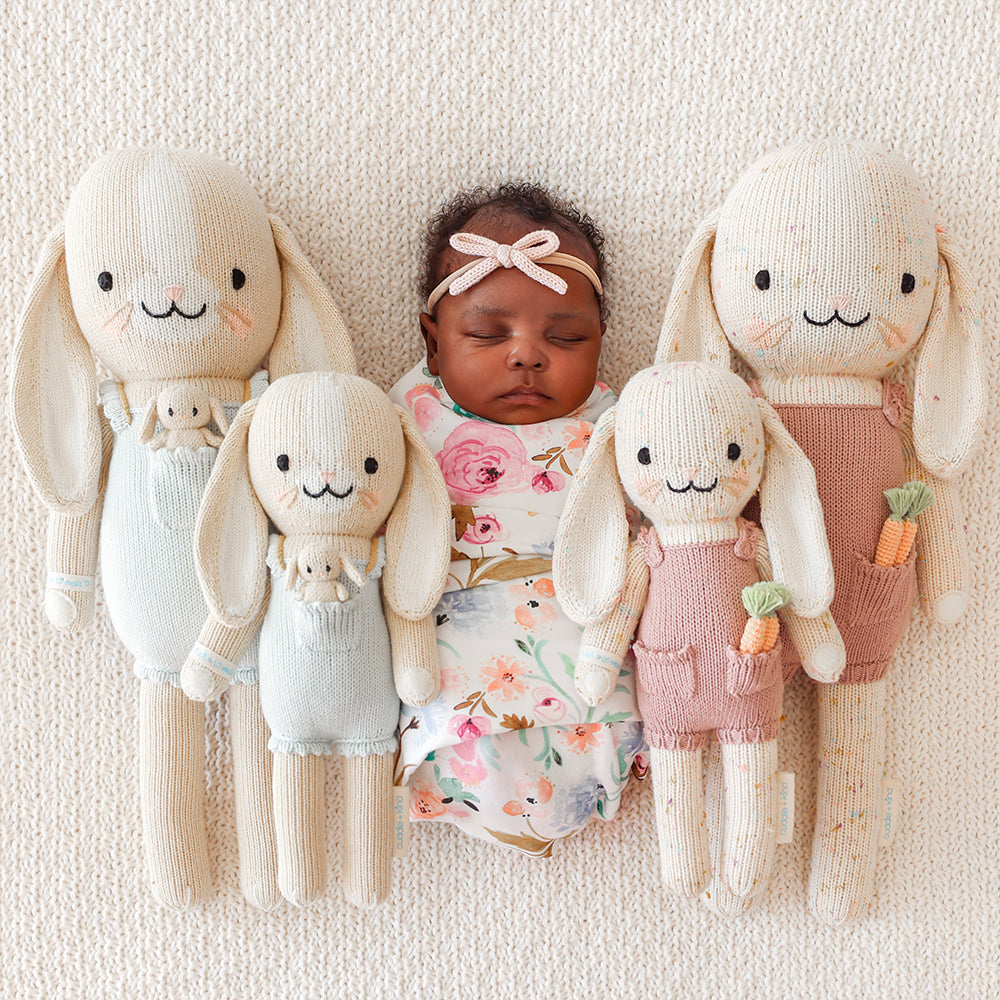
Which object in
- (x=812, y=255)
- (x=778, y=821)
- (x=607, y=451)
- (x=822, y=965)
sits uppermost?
(x=812, y=255)

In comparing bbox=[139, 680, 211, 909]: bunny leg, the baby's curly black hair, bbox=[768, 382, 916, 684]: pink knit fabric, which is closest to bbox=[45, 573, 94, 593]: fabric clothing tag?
bbox=[139, 680, 211, 909]: bunny leg

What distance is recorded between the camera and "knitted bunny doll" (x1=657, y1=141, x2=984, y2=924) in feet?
3.37

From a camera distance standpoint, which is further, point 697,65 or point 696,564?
point 697,65

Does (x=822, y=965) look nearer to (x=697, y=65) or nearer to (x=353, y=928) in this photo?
(x=353, y=928)

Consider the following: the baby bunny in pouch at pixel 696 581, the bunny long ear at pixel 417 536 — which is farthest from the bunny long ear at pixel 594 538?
the bunny long ear at pixel 417 536

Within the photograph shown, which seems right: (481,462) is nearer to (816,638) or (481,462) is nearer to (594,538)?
(594,538)

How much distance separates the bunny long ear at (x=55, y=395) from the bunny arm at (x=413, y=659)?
1.19ft

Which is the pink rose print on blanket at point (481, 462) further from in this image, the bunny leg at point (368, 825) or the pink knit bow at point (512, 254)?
the bunny leg at point (368, 825)

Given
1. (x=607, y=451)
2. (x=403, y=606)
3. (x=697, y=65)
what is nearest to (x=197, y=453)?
(x=403, y=606)

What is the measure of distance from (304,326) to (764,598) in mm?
585

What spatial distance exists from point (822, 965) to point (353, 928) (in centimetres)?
57

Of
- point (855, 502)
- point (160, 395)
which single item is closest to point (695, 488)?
point (855, 502)

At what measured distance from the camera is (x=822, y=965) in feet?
3.89

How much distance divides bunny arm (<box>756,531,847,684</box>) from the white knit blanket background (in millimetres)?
173
